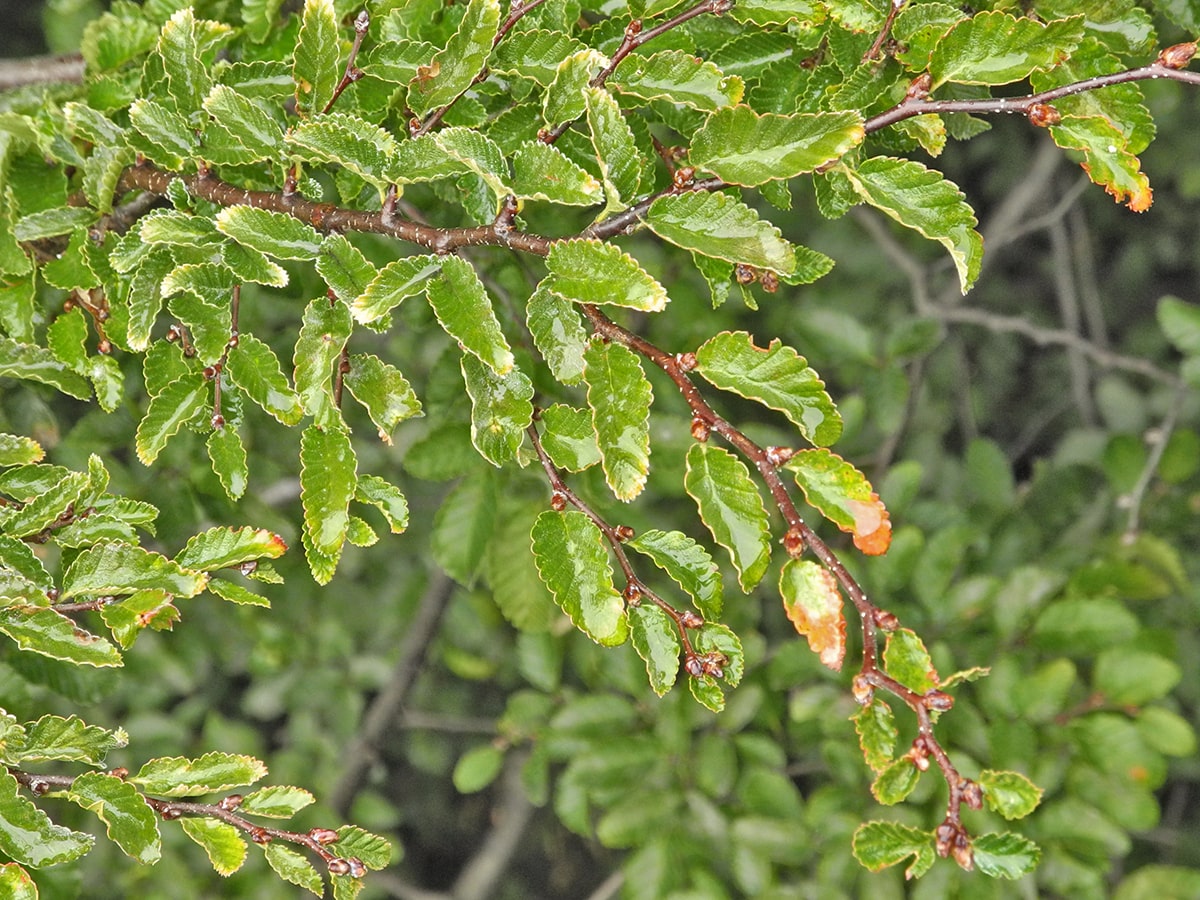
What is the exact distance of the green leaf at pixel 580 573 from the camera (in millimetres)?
699

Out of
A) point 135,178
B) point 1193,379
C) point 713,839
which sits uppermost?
point 135,178

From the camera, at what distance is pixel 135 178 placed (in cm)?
84

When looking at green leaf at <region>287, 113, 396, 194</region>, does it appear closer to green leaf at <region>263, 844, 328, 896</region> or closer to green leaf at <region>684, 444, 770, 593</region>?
green leaf at <region>684, 444, 770, 593</region>

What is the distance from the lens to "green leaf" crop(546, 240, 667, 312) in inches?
23.9

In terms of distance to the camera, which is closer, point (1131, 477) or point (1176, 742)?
point (1176, 742)

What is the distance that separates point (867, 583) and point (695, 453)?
2.74ft

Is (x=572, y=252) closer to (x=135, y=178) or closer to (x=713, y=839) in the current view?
(x=135, y=178)

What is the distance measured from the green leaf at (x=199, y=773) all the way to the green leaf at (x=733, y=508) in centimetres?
41

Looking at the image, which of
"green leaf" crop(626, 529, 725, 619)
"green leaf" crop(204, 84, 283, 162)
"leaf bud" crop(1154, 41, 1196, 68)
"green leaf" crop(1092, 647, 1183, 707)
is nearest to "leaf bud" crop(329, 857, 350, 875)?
"green leaf" crop(626, 529, 725, 619)

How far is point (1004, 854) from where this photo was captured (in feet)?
2.25

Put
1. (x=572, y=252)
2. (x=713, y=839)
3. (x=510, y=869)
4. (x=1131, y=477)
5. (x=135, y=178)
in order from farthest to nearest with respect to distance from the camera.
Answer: (x=510, y=869)
(x=1131, y=477)
(x=713, y=839)
(x=135, y=178)
(x=572, y=252)

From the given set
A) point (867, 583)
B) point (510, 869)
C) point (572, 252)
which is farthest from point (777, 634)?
point (572, 252)

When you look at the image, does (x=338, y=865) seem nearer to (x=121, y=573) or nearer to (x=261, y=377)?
(x=121, y=573)

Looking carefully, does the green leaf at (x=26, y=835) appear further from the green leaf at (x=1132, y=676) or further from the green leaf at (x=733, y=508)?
the green leaf at (x=1132, y=676)
